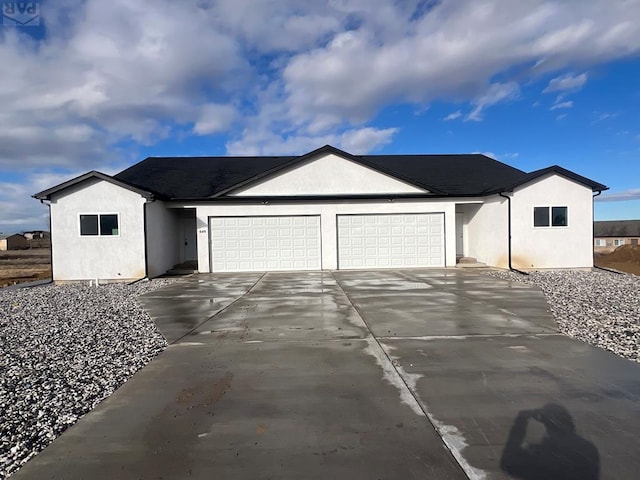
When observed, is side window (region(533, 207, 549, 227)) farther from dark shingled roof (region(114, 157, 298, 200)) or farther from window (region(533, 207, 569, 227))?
dark shingled roof (region(114, 157, 298, 200))

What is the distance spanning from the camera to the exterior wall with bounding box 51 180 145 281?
46.0ft

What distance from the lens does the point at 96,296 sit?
10758 millimetres

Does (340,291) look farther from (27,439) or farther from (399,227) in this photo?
(27,439)

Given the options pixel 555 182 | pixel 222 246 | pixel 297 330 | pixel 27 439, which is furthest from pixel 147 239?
pixel 555 182

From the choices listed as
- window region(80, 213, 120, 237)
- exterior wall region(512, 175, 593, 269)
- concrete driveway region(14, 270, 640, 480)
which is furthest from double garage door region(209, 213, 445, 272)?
concrete driveway region(14, 270, 640, 480)

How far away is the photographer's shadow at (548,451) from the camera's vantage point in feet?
8.80

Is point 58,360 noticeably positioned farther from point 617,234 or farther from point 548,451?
point 617,234

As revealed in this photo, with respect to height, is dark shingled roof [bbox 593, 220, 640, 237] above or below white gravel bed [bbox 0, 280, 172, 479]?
above

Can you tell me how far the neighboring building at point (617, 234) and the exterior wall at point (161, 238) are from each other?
4845cm

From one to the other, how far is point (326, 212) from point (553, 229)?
8651 mm

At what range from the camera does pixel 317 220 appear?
53.7 ft

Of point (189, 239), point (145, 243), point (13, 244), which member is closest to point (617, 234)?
point (189, 239)

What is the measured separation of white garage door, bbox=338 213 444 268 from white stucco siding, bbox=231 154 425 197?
1.12 meters

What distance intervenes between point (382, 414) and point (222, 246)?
13.5 m
